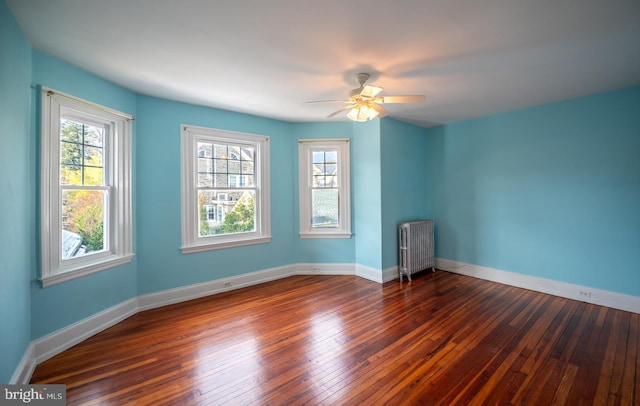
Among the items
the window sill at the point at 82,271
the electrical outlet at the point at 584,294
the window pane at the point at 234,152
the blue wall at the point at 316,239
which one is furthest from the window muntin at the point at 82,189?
the electrical outlet at the point at 584,294

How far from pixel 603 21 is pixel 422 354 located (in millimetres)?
2806

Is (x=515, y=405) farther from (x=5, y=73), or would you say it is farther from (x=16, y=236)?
(x=5, y=73)

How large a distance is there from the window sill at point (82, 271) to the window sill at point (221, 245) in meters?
0.62

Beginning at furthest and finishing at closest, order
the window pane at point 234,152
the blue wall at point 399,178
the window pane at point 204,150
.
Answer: the blue wall at point 399,178, the window pane at point 234,152, the window pane at point 204,150

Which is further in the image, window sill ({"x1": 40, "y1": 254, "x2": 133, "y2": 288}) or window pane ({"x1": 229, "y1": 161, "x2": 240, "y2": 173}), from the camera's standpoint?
window pane ({"x1": 229, "y1": 161, "x2": 240, "y2": 173})

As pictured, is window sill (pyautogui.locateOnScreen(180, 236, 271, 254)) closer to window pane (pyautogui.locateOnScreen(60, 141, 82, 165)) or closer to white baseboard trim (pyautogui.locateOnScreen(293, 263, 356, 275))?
white baseboard trim (pyautogui.locateOnScreen(293, 263, 356, 275))

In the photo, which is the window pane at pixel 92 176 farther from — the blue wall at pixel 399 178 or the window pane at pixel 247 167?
the blue wall at pixel 399 178

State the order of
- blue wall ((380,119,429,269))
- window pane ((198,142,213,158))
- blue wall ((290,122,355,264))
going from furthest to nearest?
blue wall ((290,122,355,264))
blue wall ((380,119,429,269))
window pane ((198,142,213,158))

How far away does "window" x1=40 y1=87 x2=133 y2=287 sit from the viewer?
2.22 meters

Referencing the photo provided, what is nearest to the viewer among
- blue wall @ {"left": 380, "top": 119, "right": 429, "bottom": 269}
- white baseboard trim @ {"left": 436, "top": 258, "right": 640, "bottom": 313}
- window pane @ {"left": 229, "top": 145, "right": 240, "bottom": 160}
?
white baseboard trim @ {"left": 436, "top": 258, "right": 640, "bottom": 313}

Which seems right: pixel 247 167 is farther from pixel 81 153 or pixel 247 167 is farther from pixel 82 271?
pixel 82 271

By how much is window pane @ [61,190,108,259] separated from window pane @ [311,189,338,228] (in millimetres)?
2779

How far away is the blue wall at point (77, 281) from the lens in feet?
7.04

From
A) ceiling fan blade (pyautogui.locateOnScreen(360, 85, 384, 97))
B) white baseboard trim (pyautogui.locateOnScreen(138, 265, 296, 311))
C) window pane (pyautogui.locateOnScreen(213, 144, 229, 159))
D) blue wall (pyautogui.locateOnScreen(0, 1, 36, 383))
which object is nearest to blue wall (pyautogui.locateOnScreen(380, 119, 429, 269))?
ceiling fan blade (pyautogui.locateOnScreen(360, 85, 384, 97))
